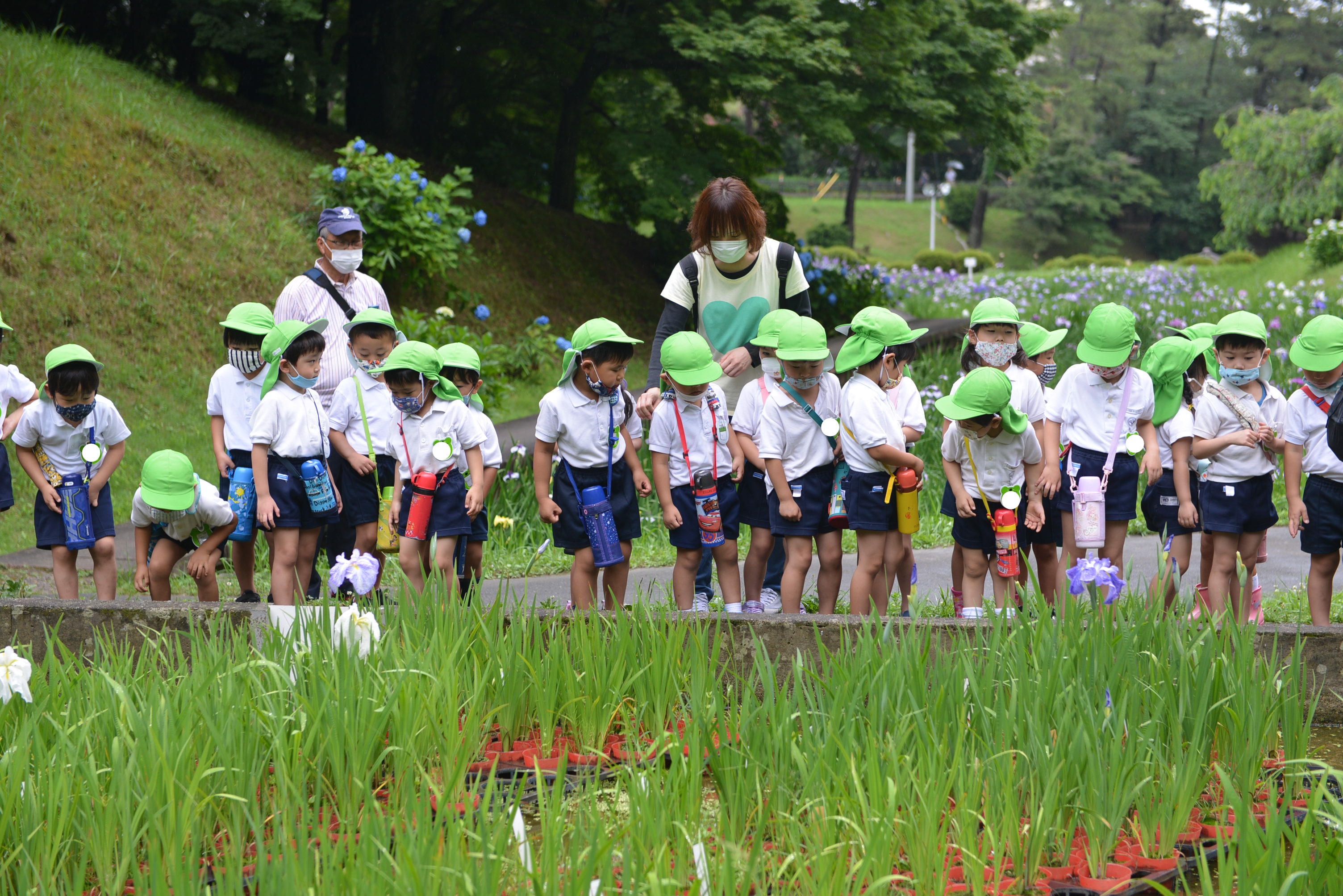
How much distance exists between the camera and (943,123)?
495 inches

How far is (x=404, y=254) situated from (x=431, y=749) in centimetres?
741

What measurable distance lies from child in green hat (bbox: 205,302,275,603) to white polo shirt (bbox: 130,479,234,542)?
136 millimetres

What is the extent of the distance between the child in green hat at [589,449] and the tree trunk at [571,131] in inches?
359

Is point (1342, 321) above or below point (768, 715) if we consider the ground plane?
above

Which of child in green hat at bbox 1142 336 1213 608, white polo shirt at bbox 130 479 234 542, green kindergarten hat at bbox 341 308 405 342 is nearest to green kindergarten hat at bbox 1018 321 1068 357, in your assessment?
child in green hat at bbox 1142 336 1213 608

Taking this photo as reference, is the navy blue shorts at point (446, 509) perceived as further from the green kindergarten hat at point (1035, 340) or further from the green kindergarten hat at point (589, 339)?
the green kindergarten hat at point (1035, 340)

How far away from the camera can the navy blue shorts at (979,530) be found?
14.8ft

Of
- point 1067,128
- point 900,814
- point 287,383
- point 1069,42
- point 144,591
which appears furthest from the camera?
point 1069,42

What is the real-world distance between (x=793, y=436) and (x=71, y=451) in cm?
292

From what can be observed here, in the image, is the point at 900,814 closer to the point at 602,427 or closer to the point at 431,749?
the point at 431,749

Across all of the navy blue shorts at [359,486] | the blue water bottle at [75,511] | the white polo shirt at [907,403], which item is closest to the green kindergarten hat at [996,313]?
the white polo shirt at [907,403]

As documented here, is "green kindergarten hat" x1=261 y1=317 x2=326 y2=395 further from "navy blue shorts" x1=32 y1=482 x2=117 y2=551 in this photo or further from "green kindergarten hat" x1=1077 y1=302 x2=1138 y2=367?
"green kindergarten hat" x1=1077 y1=302 x2=1138 y2=367

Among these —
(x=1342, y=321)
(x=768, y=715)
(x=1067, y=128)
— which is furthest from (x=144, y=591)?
(x=1067, y=128)

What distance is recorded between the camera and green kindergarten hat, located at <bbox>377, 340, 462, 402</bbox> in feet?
14.7
